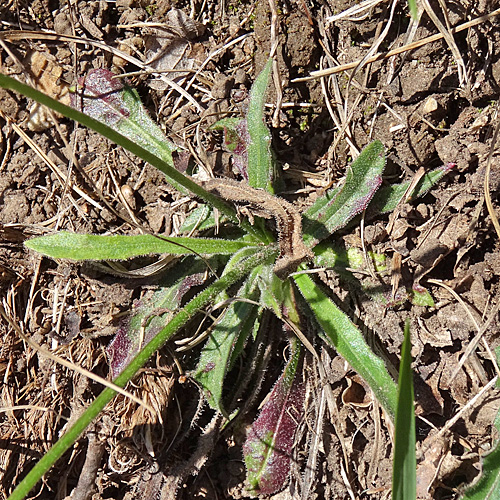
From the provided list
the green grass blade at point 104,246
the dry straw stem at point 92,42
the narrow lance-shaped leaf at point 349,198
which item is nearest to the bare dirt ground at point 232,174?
the dry straw stem at point 92,42

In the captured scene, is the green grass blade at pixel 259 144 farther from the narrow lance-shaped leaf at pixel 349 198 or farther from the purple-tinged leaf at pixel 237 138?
the narrow lance-shaped leaf at pixel 349 198

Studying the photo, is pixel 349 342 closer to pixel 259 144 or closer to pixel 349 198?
pixel 349 198

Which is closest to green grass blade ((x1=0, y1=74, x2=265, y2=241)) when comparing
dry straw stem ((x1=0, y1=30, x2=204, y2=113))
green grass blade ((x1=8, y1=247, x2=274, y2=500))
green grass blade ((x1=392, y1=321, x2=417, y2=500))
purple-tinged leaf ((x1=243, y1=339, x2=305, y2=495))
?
green grass blade ((x1=8, y1=247, x2=274, y2=500))

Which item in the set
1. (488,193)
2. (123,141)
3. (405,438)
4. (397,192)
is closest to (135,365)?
(123,141)

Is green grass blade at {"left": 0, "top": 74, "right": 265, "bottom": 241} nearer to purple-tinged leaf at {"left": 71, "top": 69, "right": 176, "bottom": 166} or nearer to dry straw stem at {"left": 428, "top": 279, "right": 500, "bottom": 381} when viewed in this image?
purple-tinged leaf at {"left": 71, "top": 69, "right": 176, "bottom": 166}

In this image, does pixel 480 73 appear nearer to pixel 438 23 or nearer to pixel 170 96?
pixel 438 23

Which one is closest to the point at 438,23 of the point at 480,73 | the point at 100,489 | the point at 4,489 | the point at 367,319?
the point at 480,73

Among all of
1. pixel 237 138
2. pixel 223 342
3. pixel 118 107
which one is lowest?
pixel 223 342
